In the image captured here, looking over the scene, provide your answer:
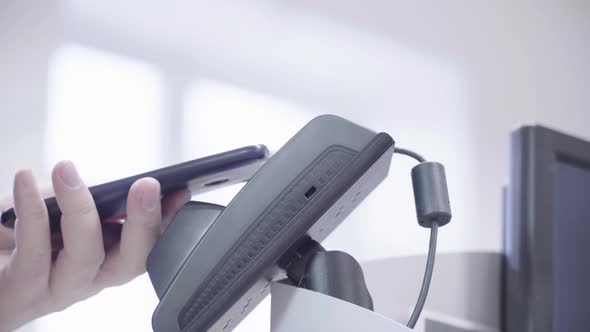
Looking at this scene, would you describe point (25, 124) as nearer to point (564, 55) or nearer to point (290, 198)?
point (290, 198)

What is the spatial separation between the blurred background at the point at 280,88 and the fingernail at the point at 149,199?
31 centimetres

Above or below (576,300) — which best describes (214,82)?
above

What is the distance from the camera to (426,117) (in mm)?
1008

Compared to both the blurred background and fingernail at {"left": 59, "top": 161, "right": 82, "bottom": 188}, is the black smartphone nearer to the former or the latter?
fingernail at {"left": 59, "top": 161, "right": 82, "bottom": 188}

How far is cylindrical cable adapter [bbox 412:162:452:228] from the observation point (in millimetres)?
397

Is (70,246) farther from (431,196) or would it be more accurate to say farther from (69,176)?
(431,196)

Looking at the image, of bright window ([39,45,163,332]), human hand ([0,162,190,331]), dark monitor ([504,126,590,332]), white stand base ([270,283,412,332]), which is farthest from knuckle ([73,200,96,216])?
dark monitor ([504,126,590,332])

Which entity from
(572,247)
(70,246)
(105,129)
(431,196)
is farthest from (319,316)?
(572,247)

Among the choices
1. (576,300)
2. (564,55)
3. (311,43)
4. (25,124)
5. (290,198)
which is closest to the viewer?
(290,198)

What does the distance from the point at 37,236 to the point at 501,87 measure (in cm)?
97

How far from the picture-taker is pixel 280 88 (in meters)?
0.87

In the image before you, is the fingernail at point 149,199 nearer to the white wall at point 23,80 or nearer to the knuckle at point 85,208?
the knuckle at point 85,208

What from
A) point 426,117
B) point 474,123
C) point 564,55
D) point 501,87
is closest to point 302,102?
point 426,117

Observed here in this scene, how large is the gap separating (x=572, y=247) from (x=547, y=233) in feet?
0.26
